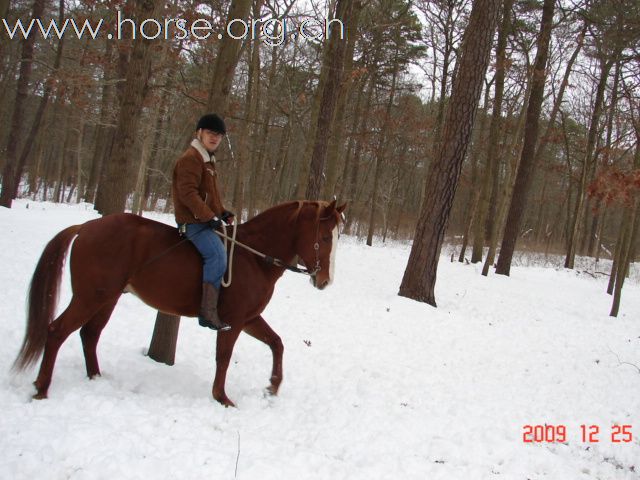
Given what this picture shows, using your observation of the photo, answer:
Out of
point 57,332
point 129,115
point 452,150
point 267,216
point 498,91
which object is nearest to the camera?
point 57,332

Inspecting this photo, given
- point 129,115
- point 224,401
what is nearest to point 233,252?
point 224,401

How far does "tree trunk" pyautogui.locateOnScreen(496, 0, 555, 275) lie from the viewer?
1509 cm

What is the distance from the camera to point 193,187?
398 centimetres

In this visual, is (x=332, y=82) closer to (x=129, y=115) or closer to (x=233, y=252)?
(x=129, y=115)

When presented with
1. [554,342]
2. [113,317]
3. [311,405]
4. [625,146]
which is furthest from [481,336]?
[625,146]

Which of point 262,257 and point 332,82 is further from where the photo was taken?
point 332,82

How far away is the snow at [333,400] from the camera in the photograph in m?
3.11

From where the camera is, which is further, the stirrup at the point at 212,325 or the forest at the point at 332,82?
the forest at the point at 332,82

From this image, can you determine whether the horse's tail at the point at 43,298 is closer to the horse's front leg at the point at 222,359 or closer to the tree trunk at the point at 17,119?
the horse's front leg at the point at 222,359

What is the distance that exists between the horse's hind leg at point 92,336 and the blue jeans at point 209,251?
102 centimetres

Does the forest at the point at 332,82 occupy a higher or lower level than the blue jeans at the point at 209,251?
higher

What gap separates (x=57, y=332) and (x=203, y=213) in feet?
5.28
